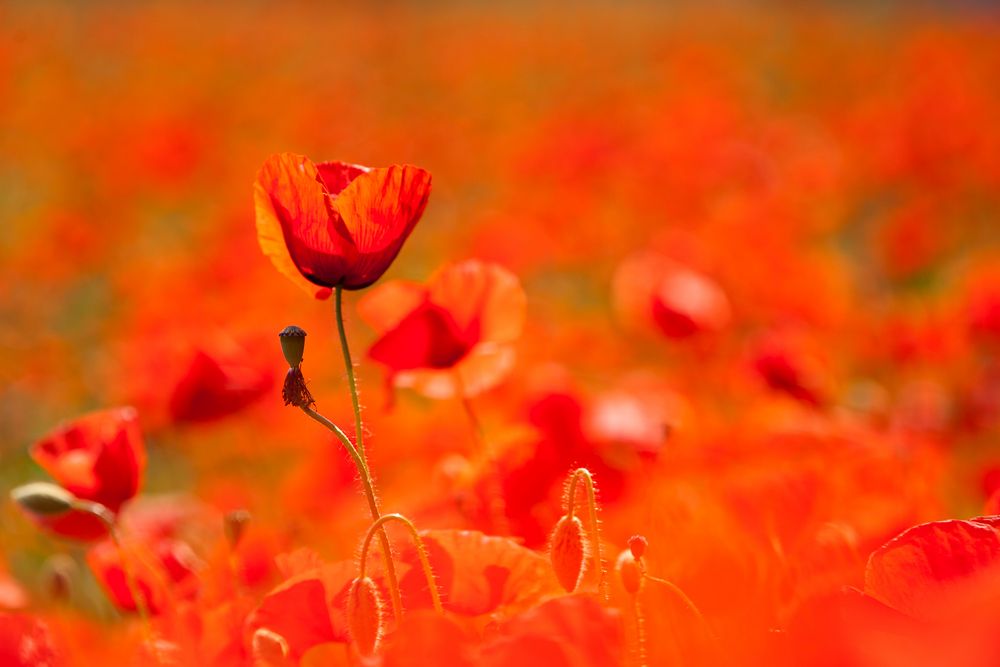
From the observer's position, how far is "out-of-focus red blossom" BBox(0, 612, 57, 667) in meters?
0.61

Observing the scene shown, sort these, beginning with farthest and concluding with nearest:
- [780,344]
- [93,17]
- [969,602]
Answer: [93,17], [780,344], [969,602]

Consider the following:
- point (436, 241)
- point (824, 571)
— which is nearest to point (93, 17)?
point (436, 241)

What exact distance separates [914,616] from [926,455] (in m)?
0.69

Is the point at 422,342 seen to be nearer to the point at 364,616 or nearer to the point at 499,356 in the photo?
the point at 499,356

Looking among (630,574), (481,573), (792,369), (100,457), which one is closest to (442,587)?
(481,573)

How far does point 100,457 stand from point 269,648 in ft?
1.21

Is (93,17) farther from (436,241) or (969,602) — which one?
(969,602)

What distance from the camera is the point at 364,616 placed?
0.56 metres

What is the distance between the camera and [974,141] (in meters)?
3.12

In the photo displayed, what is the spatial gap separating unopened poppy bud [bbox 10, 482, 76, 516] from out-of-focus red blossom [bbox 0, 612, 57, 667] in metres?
0.21

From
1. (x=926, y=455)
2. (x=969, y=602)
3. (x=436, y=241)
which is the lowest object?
(x=436, y=241)

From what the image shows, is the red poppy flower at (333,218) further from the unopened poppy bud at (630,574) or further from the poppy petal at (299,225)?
the unopened poppy bud at (630,574)

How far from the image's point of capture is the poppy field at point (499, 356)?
1.98 feet

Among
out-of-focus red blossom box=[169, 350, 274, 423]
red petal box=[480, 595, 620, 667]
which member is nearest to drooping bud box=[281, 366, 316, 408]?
red petal box=[480, 595, 620, 667]
